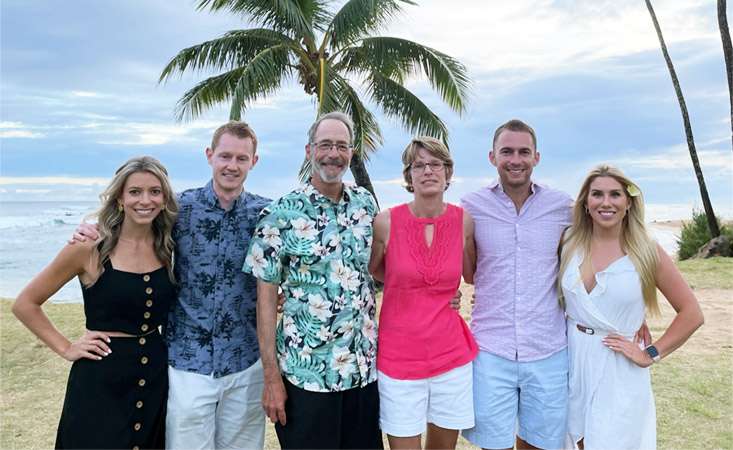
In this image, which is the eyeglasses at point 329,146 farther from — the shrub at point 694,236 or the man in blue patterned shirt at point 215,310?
the shrub at point 694,236

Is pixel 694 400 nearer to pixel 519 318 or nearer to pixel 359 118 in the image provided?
pixel 519 318

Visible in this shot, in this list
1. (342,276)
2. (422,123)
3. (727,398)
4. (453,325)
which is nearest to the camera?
(342,276)

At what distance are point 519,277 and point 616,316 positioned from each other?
0.62 meters

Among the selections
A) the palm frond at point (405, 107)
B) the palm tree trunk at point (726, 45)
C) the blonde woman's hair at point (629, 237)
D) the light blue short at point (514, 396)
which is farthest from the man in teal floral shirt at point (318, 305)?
the palm tree trunk at point (726, 45)

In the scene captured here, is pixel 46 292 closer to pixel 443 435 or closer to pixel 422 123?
pixel 443 435

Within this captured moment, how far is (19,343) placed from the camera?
9.83 meters

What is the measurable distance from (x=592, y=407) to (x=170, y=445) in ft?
8.60

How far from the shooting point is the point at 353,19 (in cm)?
1377

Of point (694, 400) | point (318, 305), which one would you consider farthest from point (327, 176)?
point (694, 400)

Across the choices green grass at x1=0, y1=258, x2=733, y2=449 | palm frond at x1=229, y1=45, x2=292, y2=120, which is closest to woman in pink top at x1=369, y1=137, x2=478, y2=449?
green grass at x1=0, y1=258, x2=733, y2=449

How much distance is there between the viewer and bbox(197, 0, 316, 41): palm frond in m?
13.4

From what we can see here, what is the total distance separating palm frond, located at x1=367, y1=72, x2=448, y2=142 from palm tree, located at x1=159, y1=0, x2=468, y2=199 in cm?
3

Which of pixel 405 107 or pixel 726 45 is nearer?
pixel 405 107

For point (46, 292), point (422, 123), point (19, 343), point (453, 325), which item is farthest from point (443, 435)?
point (422, 123)
